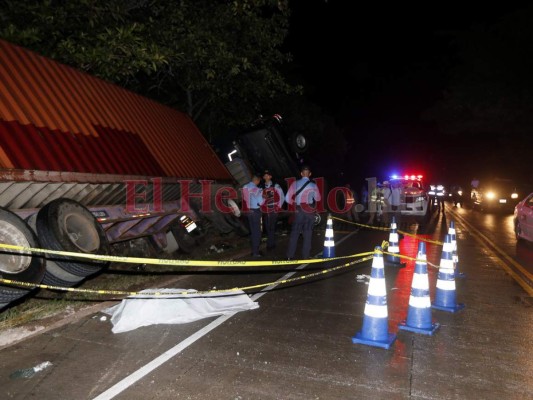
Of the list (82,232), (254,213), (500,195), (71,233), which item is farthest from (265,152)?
(500,195)

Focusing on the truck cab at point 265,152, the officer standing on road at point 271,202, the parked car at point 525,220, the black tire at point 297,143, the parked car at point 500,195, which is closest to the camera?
the officer standing on road at point 271,202

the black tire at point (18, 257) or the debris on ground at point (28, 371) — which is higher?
the black tire at point (18, 257)

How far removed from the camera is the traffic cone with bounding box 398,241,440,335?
5.00m

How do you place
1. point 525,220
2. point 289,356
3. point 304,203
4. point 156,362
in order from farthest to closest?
point 525,220 < point 304,203 < point 289,356 < point 156,362

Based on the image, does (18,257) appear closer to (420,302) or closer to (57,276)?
(57,276)

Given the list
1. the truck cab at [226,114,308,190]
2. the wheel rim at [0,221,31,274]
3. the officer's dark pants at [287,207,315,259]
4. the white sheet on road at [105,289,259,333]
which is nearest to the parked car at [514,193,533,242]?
the truck cab at [226,114,308,190]

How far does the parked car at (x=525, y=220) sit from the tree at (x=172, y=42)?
8514 mm

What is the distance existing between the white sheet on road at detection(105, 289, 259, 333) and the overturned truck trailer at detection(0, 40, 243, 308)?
1010 mm

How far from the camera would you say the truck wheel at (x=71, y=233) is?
5.88 metres

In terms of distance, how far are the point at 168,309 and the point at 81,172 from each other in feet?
9.07

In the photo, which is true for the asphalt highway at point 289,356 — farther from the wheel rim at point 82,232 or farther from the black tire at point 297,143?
the black tire at point 297,143

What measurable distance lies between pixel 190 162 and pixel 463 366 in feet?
25.1

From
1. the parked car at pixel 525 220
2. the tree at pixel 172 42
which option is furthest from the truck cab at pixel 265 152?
the parked car at pixel 525 220

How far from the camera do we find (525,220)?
1240 centimetres
